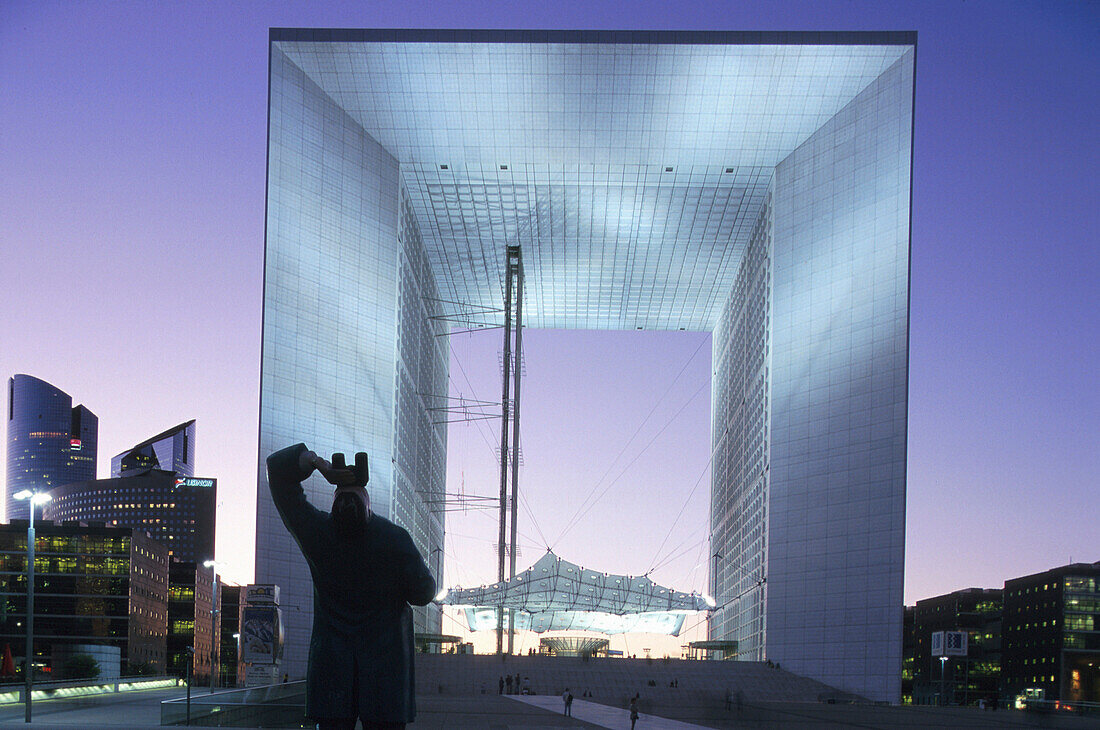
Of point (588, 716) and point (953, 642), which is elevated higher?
point (588, 716)

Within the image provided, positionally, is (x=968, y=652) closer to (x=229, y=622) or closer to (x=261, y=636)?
(x=229, y=622)

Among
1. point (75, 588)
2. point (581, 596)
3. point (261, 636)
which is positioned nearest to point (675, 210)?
point (581, 596)

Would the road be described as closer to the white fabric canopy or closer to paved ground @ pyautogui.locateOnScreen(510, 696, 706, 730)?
paved ground @ pyautogui.locateOnScreen(510, 696, 706, 730)

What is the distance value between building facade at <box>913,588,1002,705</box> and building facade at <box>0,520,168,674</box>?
307 feet

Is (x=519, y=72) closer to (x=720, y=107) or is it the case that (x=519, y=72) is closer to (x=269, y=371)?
(x=720, y=107)

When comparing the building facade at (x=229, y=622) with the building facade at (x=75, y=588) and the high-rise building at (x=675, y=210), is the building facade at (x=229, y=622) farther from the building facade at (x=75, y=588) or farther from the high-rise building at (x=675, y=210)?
the high-rise building at (x=675, y=210)

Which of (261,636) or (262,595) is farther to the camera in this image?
(262,595)

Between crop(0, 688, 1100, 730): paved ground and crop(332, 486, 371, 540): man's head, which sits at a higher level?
crop(332, 486, 371, 540): man's head

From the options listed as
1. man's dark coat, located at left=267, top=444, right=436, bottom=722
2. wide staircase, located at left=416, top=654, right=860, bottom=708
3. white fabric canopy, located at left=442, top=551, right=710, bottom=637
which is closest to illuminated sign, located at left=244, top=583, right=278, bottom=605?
wide staircase, located at left=416, top=654, right=860, bottom=708

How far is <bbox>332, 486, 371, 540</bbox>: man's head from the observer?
7852mm

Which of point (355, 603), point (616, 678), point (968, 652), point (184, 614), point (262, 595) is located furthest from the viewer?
point (184, 614)

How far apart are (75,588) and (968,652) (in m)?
103

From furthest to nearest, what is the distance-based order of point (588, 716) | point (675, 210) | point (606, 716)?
point (675, 210)
point (606, 716)
point (588, 716)

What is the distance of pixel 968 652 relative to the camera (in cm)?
13700
